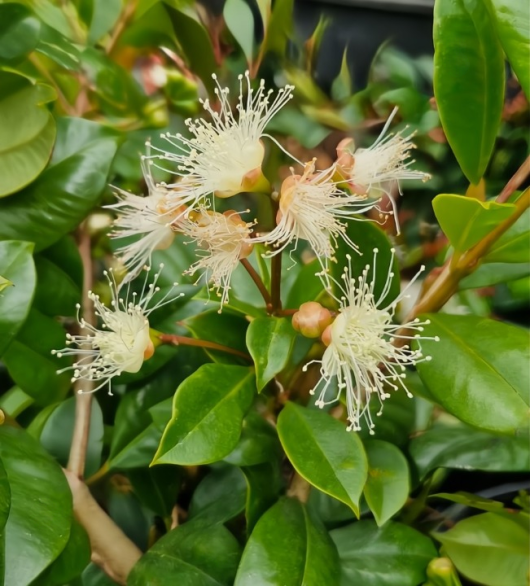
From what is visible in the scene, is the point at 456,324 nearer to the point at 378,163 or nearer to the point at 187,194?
the point at 378,163

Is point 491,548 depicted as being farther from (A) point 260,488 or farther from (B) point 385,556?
(A) point 260,488

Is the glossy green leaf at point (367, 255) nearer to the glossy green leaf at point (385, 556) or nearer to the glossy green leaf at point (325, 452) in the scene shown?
the glossy green leaf at point (325, 452)

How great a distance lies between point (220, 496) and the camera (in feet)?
2.38

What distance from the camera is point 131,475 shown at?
732 mm

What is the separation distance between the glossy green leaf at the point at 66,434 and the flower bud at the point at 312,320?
1.02 feet

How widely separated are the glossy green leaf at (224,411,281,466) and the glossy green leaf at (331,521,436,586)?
0.40 feet

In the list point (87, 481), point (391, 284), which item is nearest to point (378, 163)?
point (391, 284)

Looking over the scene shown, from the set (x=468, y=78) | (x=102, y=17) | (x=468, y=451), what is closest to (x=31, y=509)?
(x=468, y=451)

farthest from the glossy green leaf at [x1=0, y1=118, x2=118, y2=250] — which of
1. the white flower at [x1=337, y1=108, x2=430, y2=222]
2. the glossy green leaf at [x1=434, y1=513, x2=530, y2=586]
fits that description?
the glossy green leaf at [x1=434, y1=513, x2=530, y2=586]

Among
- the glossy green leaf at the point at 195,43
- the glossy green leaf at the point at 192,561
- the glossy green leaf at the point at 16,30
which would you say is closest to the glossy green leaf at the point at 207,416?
the glossy green leaf at the point at 192,561

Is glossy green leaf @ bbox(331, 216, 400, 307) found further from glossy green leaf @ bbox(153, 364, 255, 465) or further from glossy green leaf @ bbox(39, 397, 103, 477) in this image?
glossy green leaf @ bbox(39, 397, 103, 477)

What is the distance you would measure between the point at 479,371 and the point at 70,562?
395 millimetres

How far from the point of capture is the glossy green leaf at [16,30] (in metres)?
0.63

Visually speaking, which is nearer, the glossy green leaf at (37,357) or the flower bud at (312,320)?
the flower bud at (312,320)
